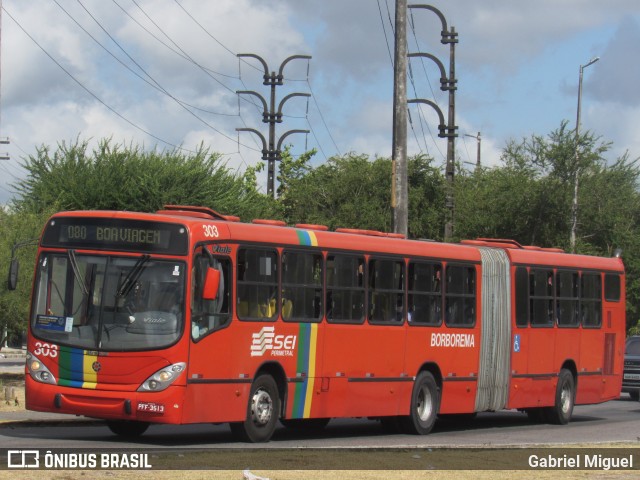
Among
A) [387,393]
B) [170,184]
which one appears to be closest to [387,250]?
[387,393]

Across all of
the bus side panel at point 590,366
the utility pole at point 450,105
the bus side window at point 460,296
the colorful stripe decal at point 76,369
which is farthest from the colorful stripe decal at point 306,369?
the utility pole at point 450,105

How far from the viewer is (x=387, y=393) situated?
2131 cm

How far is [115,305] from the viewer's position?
17188mm

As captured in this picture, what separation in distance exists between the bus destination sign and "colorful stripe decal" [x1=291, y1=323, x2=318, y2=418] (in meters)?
2.78

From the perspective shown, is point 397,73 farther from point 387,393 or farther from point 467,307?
point 387,393

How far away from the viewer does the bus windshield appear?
17125 millimetres

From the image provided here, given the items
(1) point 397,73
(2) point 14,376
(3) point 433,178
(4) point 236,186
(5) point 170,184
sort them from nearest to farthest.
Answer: (1) point 397,73
(2) point 14,376
(5) point 170,184
(4) point 236,186
(3) point 433,178

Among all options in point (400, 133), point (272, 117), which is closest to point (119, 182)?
point (272, 117)

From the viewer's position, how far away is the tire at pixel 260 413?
59.9ft

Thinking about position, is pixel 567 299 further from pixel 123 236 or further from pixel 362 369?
pixel 123 236

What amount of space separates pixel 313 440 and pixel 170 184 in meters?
27.1

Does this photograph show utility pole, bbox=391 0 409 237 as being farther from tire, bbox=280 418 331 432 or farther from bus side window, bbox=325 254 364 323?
tire, bbox=280 418 331 432

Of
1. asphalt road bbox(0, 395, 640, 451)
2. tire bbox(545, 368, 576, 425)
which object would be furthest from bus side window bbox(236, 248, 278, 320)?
tire bbox(545, 368, 576, 425)

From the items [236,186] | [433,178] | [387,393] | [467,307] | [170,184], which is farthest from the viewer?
[433,178]
